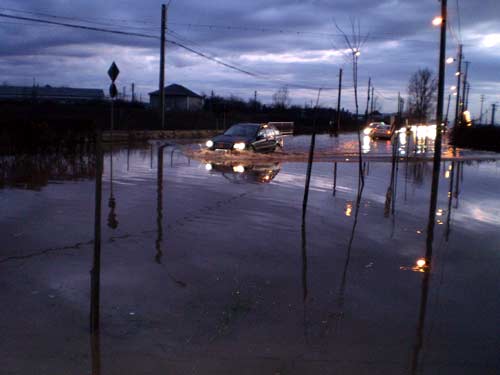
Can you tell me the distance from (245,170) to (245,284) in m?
12.9

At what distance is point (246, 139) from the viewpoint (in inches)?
1022

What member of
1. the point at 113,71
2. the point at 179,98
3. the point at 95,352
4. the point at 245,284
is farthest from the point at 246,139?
the point at 179,98

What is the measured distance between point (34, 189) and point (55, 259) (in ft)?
20.6

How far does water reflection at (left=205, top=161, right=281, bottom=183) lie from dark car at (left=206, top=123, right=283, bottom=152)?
2.98 metres

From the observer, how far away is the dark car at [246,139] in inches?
1006

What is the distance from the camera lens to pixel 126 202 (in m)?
12.0

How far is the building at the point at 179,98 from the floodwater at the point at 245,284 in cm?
7111

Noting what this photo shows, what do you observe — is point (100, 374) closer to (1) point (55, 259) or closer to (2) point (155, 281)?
(2) point (155, 281)

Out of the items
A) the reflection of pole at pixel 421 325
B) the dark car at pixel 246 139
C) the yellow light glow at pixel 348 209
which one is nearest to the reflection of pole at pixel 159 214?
the reflection of pole at pixel 421 325

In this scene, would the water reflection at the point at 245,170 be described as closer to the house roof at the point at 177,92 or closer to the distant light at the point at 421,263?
the distant light at the point at 421,263

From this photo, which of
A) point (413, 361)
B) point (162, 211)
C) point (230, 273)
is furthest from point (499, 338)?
point (162, 211)

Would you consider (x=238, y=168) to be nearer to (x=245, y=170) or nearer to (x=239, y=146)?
(x=245, y=170)

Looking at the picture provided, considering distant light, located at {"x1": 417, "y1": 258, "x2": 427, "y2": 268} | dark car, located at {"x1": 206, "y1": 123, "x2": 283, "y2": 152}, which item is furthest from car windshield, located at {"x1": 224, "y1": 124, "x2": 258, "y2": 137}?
distant light, located at {"x1": 417, "y1": 258, "x2": 427, "y2": 268}

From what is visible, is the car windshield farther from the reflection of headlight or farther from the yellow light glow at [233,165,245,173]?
the yellow light glow at [233,165,245,173]
